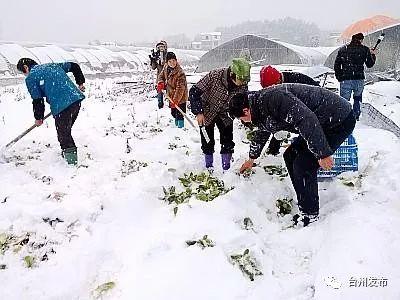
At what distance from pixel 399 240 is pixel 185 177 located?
254cm

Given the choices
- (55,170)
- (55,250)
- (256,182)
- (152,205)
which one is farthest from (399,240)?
(55,170)

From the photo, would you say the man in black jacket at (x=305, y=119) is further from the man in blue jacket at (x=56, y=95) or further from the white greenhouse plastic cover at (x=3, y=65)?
the white greenhouse plastic cover at (x=3, y=65)

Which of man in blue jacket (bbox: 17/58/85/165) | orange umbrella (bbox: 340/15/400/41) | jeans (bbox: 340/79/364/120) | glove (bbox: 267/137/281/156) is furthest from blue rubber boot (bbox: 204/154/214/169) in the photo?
orange umbrella (bbox: 340/15/400/41)

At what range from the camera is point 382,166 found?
15.7 feet

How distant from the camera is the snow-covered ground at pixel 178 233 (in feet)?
10.0

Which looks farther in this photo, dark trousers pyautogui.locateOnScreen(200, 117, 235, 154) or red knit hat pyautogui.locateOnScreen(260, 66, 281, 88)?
dark trousers pyautogui.locateOnScreen(200, 117, 235, 154)

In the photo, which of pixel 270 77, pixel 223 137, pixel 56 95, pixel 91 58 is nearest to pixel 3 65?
pixel 91 58

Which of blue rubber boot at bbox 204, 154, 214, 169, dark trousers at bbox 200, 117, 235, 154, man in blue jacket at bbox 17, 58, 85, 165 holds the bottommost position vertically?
blue rubber boot at bbox 204, 154, 214, 169

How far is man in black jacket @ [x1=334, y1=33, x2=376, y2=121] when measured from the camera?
23.6 feet

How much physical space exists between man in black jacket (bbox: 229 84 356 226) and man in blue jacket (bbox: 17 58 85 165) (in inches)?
111

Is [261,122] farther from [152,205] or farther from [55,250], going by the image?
[55,250]

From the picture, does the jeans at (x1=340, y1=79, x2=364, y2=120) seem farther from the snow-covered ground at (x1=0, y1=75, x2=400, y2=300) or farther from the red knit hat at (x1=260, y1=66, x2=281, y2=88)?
the red knit hat at (x1=260, y1=66, x2=281, y2=88)

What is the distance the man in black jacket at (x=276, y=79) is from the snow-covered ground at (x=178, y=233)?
0.24 m

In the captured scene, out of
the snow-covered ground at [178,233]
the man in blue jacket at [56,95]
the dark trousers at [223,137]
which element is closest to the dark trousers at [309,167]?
the snow-covered ground at [178,233]
